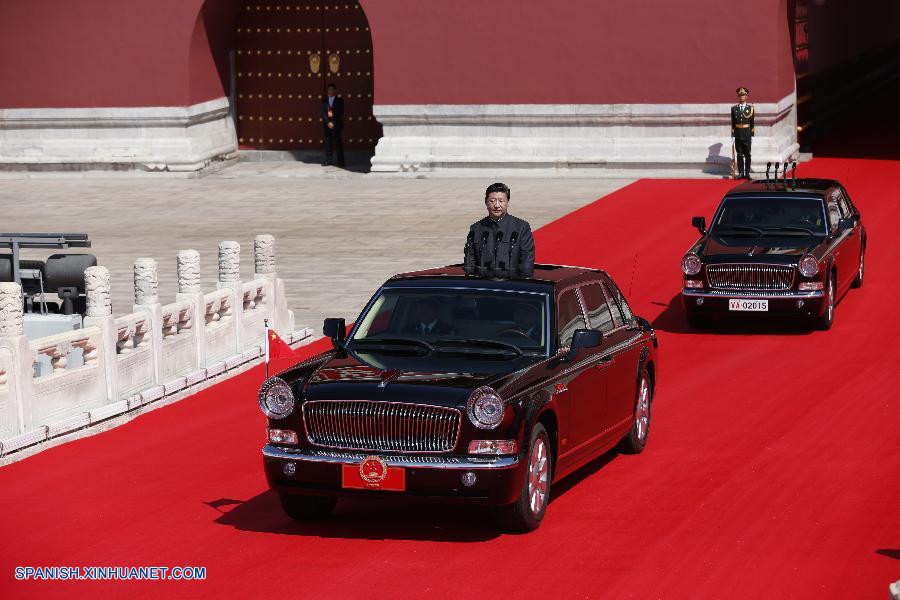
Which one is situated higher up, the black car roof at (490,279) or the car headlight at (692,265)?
the black car roof at (490,279)

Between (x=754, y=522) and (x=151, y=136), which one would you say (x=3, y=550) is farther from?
(x=151, y=136)

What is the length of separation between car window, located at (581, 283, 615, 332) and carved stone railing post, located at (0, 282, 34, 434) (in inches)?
208

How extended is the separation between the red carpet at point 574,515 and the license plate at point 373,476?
Result: 0.45 metres

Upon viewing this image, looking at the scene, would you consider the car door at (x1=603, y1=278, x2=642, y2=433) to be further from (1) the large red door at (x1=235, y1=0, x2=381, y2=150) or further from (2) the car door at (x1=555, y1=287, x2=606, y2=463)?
(1) the large red door at (x1=235, y1=0, x2=381, y2=150)

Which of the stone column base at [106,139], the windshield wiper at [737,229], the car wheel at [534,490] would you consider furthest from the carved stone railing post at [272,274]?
the stone column base at [106,139]

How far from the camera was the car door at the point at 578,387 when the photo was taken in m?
12.3

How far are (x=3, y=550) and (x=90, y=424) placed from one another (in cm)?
452

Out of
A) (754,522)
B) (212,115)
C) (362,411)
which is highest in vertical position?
(212,115)

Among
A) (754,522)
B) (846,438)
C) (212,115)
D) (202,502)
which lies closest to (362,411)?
(202,502)

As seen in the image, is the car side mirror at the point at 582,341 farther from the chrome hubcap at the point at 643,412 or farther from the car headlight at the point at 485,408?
the chrome hubcap at the point at 643,412

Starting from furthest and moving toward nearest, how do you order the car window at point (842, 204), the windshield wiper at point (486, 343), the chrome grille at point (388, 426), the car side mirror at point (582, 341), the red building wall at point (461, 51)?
the red building wall at point (461, 51) → the car window at point (842, 204) → the car side mirror at point (582, 341) → the windshield wiper at point (486, 343) → the chrome grille at point (388, 426)

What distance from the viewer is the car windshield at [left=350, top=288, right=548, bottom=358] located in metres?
12.3

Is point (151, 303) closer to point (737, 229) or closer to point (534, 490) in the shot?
point (534, 490)

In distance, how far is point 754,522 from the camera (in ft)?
38.8
